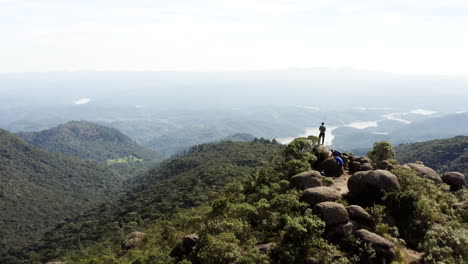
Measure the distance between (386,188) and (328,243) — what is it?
8550 mm

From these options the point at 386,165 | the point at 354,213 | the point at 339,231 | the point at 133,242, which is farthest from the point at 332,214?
the point at 133,242

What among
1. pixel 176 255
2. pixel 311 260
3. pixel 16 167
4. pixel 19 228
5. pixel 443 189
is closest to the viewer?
pixel 311 260

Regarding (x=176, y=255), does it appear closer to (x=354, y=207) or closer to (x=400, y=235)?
(x=354, y=207)

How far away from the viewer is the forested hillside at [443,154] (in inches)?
4963

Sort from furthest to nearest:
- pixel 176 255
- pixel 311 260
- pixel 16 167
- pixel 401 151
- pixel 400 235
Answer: pixel 16 167 < pixel 401 151 < pixel 176 255 < pixel 400 235 < pixel 311 260

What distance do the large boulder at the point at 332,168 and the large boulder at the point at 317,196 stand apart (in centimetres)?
1000

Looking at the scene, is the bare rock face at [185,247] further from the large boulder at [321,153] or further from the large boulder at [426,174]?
the large boulder at [426,174]

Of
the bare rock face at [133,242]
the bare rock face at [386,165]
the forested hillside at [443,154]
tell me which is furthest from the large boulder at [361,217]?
the forested hillside at [443,154]

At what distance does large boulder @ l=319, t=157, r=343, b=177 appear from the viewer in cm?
3341

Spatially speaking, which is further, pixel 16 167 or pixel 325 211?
pixel 16 167

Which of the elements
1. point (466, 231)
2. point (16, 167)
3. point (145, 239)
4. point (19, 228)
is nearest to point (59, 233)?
point (19, 228)

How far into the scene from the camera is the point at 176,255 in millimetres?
23688

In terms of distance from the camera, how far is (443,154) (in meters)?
136

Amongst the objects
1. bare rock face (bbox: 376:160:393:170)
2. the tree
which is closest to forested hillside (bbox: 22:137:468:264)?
bare rock face (bbox: 376:160:393:170)
